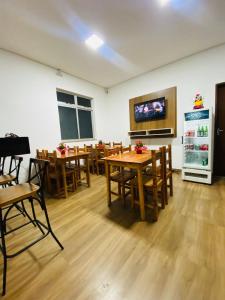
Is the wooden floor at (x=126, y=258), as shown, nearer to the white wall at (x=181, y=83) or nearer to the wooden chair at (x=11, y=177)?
the wooden chair at (x=11, y=177)

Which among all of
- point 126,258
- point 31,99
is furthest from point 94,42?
point 126,258

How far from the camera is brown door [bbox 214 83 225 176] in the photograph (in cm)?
311

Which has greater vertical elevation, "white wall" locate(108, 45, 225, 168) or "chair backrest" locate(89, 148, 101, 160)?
"white wall" locate(108, 45, 225, 168)

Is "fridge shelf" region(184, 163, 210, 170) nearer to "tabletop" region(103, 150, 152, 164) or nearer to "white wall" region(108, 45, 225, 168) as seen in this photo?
"white wall" region(108, 45, 225, 168)

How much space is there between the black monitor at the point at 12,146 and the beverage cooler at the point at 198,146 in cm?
306

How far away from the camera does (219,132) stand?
3189mm

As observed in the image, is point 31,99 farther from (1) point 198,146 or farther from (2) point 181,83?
(1) point 198,146

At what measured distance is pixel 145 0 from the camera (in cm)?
190

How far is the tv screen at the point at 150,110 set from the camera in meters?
3.84

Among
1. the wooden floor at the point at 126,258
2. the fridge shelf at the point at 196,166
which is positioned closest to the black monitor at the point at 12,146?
the wooden floor at the point at 126,258

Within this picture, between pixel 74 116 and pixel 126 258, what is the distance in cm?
396

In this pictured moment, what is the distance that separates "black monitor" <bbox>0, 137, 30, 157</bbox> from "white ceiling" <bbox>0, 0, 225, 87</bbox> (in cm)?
185

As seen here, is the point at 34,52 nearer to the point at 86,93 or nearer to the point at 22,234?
the point at 86,93

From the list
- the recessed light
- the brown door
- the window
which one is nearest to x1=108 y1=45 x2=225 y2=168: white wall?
the brown door
